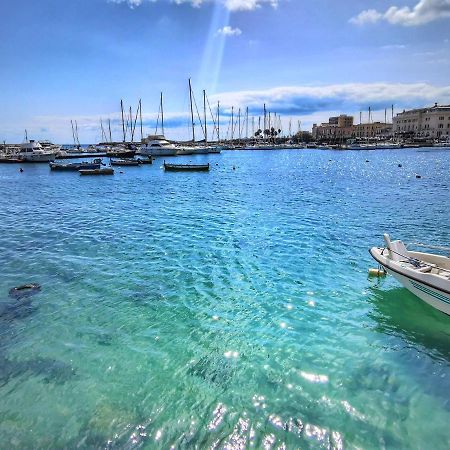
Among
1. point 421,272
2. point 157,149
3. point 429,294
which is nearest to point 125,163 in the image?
point 157,149

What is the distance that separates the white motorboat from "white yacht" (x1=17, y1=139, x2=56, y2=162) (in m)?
103

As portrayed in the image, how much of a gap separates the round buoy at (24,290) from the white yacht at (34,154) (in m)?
95.9

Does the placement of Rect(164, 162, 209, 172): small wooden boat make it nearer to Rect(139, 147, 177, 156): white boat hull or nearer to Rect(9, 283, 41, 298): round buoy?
Rect(139, 147, 177, 156): white boat hull

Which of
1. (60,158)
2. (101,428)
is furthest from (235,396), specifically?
(60,158)

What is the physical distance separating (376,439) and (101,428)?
5.54 m

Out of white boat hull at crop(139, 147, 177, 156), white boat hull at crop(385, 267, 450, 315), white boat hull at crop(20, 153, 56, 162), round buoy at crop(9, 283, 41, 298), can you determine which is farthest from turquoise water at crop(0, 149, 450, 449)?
white boat hull at crop(139, 147, 177, 156)

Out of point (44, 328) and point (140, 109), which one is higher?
point (140, 109)

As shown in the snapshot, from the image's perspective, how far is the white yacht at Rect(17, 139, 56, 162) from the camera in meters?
95.9

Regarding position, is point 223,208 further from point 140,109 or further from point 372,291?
point 140,109

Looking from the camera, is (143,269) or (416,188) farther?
(416,188)

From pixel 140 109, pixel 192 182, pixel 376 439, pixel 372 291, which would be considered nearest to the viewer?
pixel 376 439

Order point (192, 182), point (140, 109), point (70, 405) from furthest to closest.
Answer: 1. point (140, 109)
2. point (192, 182)
3. point (70, 405)

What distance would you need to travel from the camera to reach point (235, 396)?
7.92 metres

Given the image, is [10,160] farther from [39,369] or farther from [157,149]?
[39,369]
